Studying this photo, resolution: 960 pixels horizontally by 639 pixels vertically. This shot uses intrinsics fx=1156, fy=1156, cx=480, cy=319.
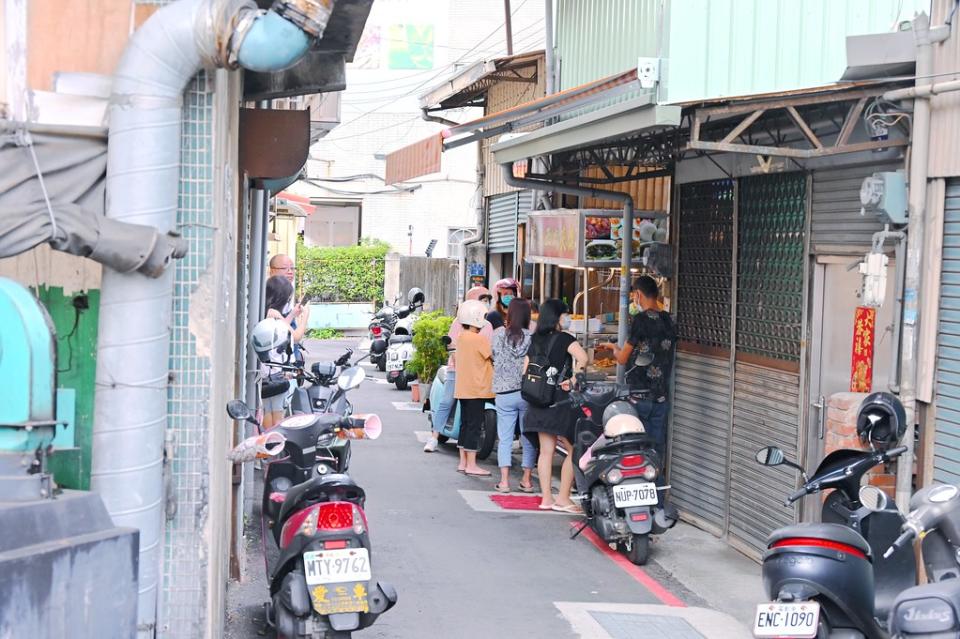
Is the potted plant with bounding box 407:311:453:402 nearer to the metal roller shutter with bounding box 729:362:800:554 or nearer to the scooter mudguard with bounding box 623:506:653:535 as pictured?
the metal roller shutter with bounding box 729:362:800:554

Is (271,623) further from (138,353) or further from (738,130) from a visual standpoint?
(738,130)

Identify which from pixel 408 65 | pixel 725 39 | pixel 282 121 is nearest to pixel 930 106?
pixel 725 39

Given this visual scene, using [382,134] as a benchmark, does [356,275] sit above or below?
below

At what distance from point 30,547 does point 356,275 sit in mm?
30876

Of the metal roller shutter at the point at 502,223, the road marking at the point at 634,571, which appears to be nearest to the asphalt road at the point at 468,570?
the road marking at the point at 634,571

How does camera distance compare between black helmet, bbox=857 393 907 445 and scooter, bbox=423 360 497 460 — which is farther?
scooter, bbox=423 360 497 460

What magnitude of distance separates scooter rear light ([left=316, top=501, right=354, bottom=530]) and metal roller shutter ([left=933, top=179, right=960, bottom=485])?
3496 millimetres

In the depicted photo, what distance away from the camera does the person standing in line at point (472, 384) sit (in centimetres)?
1235

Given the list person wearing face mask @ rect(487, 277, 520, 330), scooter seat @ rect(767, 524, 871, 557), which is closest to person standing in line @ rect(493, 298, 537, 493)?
person wearing face mask @ rect(487, 277, 520, 330)

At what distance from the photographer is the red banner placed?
7.51 m

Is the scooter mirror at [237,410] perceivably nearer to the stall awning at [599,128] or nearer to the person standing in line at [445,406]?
the stall awning at [599,128]

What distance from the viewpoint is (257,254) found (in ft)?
33.3

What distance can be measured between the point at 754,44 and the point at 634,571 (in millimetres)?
4068

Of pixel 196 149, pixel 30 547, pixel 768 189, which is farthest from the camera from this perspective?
pixel 768 189
